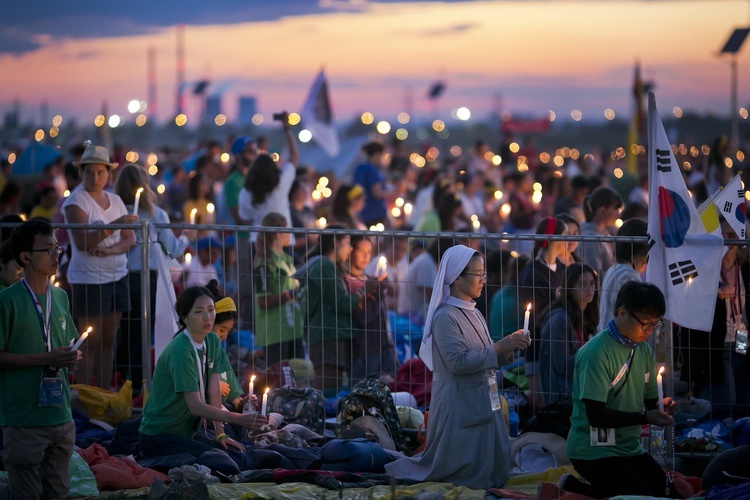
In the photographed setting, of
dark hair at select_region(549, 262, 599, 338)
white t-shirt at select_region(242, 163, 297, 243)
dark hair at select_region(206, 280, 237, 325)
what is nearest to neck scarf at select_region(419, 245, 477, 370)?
dark hair at select_region(549, 262, 599, 338)

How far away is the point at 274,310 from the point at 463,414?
2720 millimetres

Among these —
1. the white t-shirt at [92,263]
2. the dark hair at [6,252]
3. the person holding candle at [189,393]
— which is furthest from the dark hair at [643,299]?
the white t-shirt at [92,263]

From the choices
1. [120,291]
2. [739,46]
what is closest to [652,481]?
[120,291]

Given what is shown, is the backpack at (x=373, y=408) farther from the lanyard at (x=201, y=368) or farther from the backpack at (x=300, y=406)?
the lanyard at (x=201, y=368)

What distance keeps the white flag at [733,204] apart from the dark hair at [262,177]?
580cm

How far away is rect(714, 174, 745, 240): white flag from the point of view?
844 centimetres

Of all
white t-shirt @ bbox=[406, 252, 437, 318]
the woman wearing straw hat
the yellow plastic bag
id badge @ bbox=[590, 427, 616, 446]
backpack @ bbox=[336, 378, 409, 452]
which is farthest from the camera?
white t-shirt @ bbox=[406, 252, 437, 318]

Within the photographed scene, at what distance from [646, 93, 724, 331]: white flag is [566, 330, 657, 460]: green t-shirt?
3.46ft

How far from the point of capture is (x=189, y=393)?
7914mm

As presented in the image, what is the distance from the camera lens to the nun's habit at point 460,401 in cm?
764

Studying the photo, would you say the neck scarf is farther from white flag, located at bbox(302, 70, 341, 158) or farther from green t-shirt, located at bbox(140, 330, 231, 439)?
white flag, located at bbox(302, 70, 341, 158)

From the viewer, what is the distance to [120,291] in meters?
10.0

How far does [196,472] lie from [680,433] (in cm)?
373

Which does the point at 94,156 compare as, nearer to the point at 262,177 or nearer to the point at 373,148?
the point at 262,177
